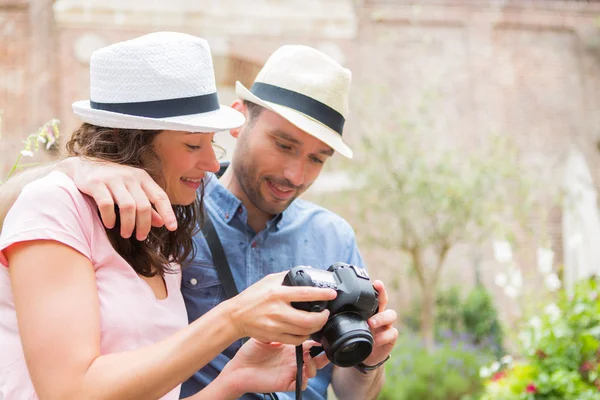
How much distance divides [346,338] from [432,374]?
19.0 feet

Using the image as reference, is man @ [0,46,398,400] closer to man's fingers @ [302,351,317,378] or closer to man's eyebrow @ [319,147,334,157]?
man's eyebrow @ [319,147,334,157]

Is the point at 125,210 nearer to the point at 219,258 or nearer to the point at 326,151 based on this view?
the point at 219,258

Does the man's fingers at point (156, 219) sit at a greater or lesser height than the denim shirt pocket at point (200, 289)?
greater

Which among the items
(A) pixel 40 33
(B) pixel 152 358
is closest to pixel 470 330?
(A) pixel 40 33

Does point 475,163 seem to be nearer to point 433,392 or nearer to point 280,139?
point 433,392

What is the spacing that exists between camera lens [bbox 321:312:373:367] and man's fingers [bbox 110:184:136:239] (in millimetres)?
489

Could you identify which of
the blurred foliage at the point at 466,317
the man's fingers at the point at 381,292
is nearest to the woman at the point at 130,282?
the man's fingers at the point at 381,292

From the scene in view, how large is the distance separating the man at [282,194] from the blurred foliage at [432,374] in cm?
453

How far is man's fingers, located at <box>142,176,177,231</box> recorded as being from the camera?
1301 mm

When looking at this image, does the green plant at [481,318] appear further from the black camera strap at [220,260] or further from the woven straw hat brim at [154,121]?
the woven straw hat brim at [154,121]

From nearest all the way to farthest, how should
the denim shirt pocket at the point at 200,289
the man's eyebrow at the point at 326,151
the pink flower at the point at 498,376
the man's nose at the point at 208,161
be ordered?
the man's nose at the point at 208,161
the denim shirt pocket at the point at 200,289
the man's eyebrow at the point at 326,151
the pink flower at the point at 498,376

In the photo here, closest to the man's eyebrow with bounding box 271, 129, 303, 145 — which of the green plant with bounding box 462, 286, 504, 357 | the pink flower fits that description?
the pink flower

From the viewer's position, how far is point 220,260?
198 cm

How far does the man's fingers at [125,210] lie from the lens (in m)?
1.27
